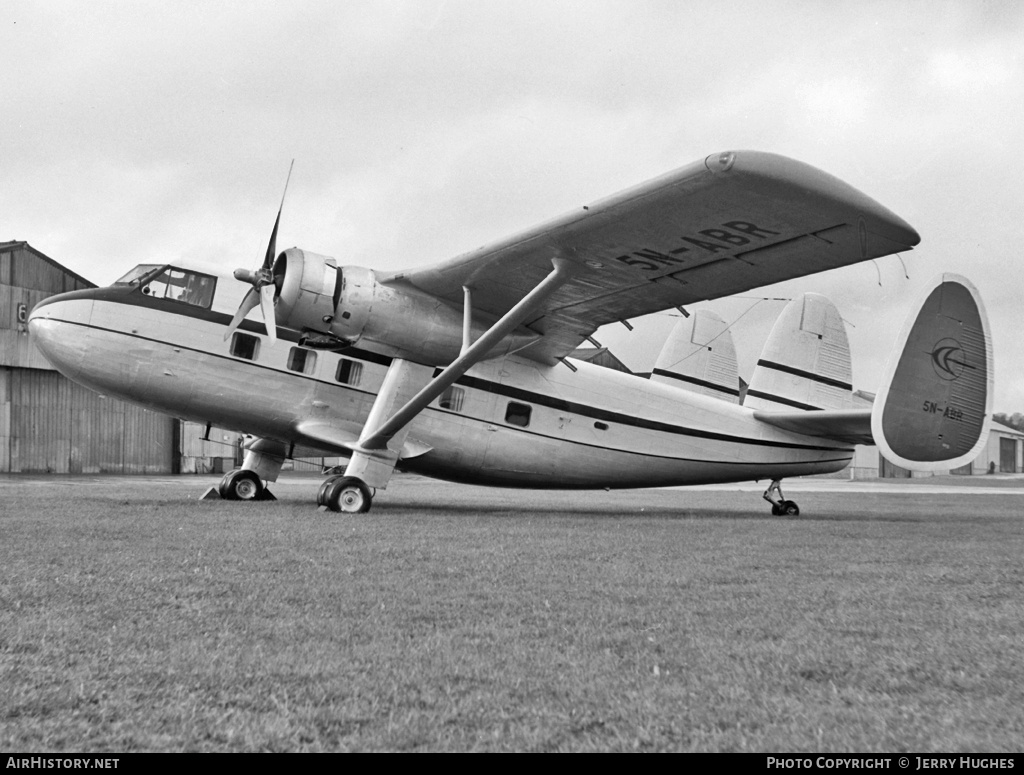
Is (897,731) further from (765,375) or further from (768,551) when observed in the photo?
(765,375)

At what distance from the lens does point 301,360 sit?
1312 centimetres

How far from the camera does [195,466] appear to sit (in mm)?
38906

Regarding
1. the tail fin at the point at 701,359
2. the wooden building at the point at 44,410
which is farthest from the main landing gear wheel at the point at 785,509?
the wooden building at the point at 44,410

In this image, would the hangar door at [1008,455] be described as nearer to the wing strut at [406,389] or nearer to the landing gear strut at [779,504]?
the landing gear strut at [779,504]

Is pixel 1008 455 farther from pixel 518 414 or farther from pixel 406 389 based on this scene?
pixel 406 389

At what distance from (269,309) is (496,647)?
901cm

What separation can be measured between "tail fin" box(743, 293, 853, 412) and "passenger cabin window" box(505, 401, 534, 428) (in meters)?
4.73

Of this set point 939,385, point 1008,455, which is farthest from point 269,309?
point 1008,455

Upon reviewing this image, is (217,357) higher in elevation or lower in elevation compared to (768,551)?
higher

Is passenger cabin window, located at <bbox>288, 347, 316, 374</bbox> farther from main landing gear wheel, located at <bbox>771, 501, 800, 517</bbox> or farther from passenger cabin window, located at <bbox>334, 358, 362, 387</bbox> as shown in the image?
main landing gear wheel, located at <bbox>771, 501, 800, 517</bbox>
